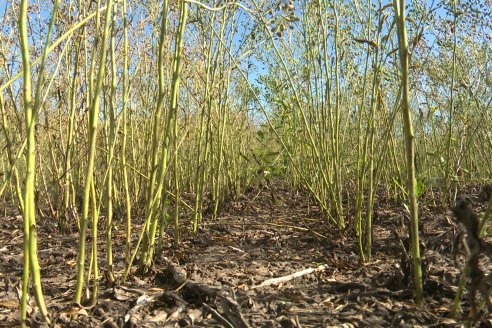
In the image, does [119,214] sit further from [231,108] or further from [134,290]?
[231,108]

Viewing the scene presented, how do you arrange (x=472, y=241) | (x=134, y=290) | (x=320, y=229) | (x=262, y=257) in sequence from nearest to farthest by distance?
1. (x=472, y=241)
2. (x=134, y=290)
3. (x=262, y=257)
4. (x=320, y=229)

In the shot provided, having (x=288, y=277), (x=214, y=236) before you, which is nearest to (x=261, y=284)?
(x=288, y=277)

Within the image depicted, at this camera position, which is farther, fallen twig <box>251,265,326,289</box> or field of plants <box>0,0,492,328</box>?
fallen twig <box>251,265,326,289</box>

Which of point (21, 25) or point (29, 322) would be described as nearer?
point (21, 25)

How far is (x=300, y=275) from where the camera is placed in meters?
1.75

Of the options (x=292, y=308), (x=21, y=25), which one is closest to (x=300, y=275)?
(x=292, y=308)

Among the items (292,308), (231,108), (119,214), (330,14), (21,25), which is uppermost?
(330,14)

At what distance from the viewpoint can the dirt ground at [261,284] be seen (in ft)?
4.21

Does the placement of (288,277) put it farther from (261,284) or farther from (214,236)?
(214,236)

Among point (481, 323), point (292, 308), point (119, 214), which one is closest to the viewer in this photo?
point (481, 323)

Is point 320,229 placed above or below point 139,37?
below

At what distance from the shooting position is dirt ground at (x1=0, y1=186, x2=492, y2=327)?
4.21 feet

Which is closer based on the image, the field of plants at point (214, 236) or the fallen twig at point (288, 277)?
the field of plants at point (214, 236)

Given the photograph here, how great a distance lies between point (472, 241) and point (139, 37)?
2.62 metres
